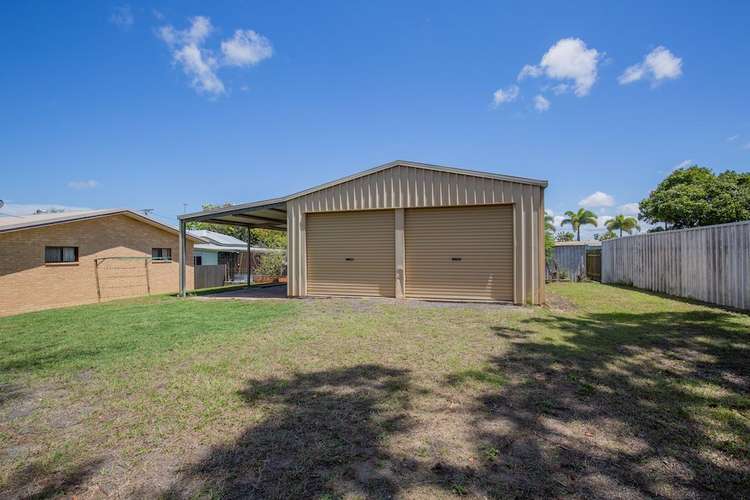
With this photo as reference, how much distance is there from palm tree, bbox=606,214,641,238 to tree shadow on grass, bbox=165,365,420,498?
50231 mm

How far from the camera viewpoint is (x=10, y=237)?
1092 centimetres

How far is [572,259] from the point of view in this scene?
19484mm

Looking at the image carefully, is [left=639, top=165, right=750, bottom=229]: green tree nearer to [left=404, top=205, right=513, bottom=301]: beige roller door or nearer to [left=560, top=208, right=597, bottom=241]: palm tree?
[left=404, top=205, right=513, bottom=301]: beige roller door

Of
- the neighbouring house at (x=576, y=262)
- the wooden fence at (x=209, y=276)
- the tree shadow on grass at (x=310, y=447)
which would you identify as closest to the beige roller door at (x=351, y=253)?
the tree shadow on grass at (x=310, y=447)

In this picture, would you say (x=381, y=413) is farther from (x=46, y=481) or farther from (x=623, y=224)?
(x=623, y=224)

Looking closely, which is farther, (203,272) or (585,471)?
(203,272)

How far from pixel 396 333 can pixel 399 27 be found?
8928mm

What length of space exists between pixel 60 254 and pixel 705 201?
29.7 metres

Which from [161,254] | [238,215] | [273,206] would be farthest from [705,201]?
[161,254]

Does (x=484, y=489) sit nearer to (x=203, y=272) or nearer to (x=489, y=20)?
(x=489, y=20)

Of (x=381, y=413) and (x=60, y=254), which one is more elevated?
(x=60, y=254)

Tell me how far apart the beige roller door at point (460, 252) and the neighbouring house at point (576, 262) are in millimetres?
10839

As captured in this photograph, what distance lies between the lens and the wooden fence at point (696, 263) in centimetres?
823

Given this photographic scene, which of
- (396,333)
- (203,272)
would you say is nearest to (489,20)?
(396,333)
